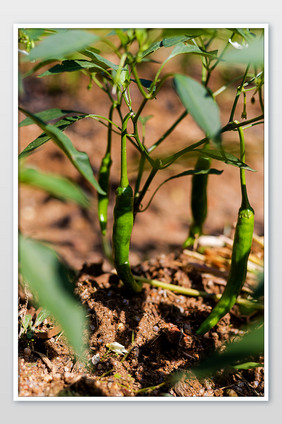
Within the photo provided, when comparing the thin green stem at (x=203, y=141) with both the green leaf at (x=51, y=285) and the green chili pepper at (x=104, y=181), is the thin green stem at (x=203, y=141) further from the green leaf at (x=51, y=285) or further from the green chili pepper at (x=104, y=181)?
the green leaf at (x=51, y=285)

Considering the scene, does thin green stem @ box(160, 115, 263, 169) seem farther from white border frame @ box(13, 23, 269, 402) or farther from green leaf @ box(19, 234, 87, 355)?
green leaf @ box(19, 234, 87, 355)

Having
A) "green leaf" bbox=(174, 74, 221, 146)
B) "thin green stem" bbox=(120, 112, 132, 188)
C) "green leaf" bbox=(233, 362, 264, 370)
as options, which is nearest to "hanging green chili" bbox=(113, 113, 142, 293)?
"thin green stem" bbox=(120, 112, 132, 188)

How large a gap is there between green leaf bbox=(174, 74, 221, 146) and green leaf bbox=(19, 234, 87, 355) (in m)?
0.34

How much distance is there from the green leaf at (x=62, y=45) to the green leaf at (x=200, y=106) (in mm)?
180

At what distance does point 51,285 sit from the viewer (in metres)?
0.72

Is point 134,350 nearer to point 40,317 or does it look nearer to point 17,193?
point 40,317

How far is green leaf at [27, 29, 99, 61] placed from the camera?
77cm

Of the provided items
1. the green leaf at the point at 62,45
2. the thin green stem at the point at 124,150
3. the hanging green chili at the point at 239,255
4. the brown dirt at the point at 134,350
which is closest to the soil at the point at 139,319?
the brown dirt at the point at 134,350

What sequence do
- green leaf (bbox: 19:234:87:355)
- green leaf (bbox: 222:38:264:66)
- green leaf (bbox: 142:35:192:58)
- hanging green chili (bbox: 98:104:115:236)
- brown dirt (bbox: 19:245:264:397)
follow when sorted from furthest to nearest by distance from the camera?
hanging green chili (bbox: 98:104:115:236), brown dirt (bbox: 19:245:264:397), green leaf (bbox: 142:35:192:58), green leaf (bbox: 222:38:264:66), green leaf (bbox: 19:234:87:355)

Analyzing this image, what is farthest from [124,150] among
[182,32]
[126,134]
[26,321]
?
[26,321]

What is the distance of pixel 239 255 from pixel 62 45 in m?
0.63
